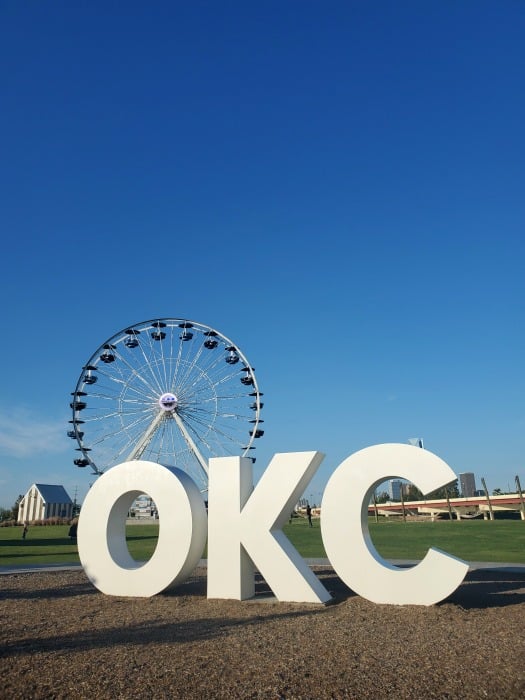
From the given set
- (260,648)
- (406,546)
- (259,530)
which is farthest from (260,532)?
(406,546)

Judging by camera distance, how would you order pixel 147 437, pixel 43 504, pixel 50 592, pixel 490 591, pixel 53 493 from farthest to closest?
pixel 53 493
pixel 43 504
pixel 147 437
pixel 50 592
pixel 490 591

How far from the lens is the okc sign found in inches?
376

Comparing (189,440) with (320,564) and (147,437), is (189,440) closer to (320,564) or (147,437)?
(147,437)

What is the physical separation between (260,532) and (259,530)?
1.6 inches

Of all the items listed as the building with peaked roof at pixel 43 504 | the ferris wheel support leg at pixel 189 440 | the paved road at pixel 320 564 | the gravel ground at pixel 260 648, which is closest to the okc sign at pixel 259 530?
the gravel ground at pixel 260 648

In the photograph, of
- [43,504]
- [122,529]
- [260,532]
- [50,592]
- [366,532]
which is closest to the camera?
[366,532]

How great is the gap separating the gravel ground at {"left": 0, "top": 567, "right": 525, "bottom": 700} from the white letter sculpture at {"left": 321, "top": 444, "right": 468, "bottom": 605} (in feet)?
1.06

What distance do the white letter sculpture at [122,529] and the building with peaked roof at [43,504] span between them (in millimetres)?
70628

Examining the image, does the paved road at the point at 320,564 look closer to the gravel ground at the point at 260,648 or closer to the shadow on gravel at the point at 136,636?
the gravel ground at the point at 260,648

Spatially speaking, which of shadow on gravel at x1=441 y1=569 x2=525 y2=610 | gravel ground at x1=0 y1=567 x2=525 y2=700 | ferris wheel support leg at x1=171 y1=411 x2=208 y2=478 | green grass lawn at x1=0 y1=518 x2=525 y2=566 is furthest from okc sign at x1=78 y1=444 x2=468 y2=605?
ferris wheel support leg at x1=171 y1=411 x2=208 y2=478

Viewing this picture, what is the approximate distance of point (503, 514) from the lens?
68812 mm

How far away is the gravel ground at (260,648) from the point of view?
18.2 feet

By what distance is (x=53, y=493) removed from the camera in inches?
3132

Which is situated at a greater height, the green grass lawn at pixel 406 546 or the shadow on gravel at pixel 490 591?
the green grass lawn at pixel 406 546
